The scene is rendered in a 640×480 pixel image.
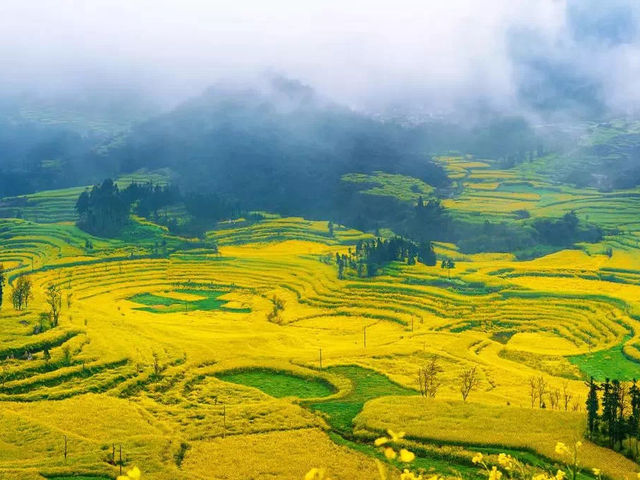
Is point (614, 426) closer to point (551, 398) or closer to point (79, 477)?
point (551, 398)

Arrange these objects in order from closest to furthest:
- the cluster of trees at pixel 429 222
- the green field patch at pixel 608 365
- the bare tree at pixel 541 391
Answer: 1. the bare tree at pixel 541 391
2. the green field patch at pixel 608 365
3. the cluster of trees at pixel 429 222

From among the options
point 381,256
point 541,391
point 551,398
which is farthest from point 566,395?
point 381,256

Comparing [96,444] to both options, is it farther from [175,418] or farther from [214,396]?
[214,396]

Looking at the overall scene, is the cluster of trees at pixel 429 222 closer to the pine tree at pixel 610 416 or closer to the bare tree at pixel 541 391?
the bare tree at pixel 541 391

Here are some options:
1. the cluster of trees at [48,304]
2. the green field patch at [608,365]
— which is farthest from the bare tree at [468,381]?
the cluster of trees at [48,304]

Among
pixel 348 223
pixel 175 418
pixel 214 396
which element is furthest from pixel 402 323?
pixel 348 223

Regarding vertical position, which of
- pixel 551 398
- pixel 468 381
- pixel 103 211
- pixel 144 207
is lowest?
pixel 468 381

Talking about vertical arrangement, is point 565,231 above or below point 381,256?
above
